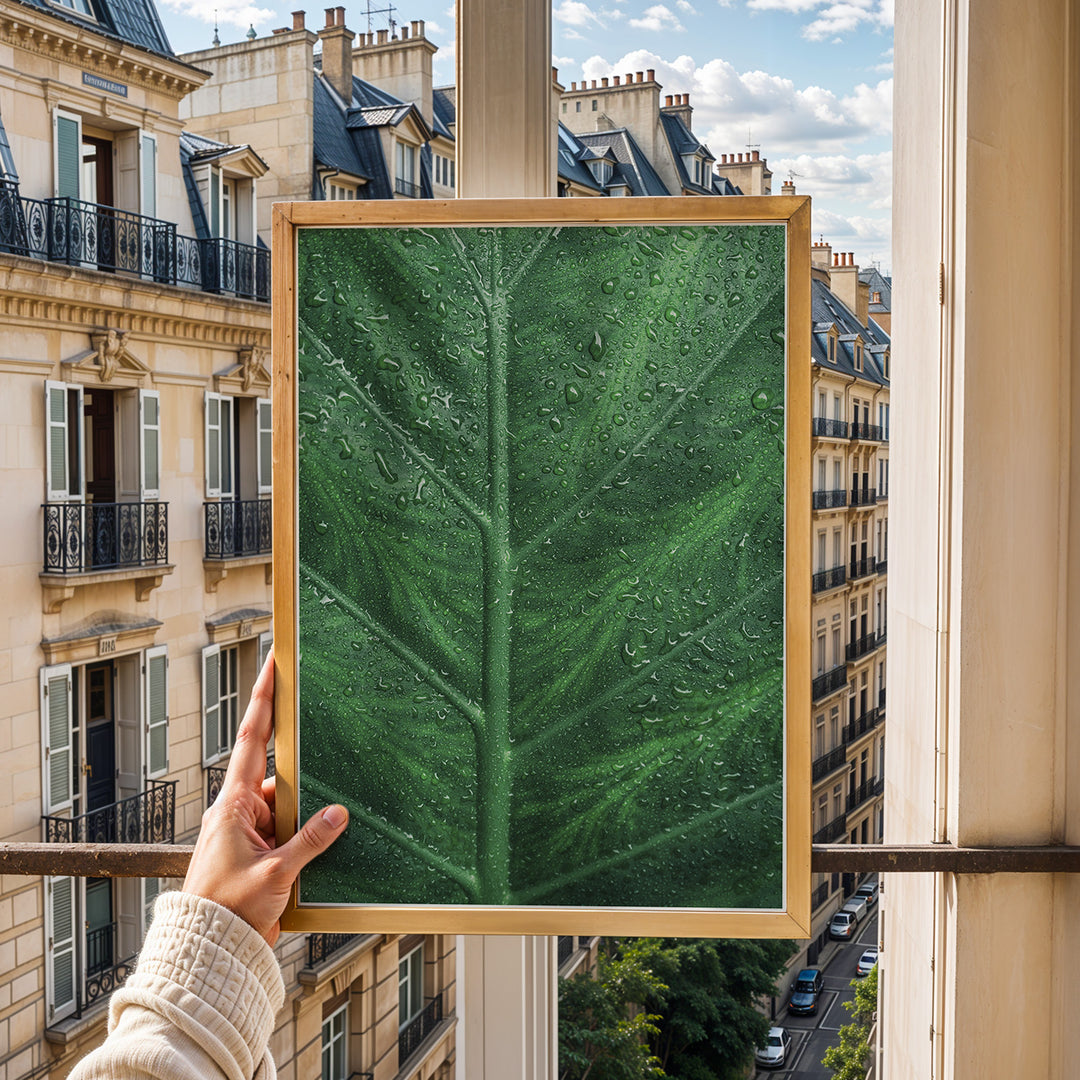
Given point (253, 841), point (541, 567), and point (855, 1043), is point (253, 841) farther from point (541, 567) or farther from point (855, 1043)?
point (855, 1043)

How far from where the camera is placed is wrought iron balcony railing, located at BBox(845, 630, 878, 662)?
1.17 metres

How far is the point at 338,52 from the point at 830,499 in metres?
0.84

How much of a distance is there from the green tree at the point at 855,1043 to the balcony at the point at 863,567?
0.49 m

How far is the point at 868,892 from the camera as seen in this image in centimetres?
121

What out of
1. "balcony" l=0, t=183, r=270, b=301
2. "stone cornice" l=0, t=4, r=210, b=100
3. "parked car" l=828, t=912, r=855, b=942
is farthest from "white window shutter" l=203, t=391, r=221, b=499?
"parked car" l=828, t=912, r=855, b=942

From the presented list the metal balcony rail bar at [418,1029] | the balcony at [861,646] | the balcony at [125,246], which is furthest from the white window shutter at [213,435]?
the balcony at [861,646]

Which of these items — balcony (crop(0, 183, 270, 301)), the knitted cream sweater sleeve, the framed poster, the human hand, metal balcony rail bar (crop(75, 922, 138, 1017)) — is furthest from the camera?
balcony (crop(0, 183, 270, 301))

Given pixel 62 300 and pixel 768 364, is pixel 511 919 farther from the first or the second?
pixel 62 300

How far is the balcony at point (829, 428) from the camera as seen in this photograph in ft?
3.80

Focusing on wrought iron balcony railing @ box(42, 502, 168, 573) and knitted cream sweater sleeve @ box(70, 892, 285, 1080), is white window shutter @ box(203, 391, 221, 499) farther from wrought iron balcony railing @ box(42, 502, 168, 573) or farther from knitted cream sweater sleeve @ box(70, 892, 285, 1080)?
knitted cream sweater sleeve @ box(70, 892, 285, 1080)

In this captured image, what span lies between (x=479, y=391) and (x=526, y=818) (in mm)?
380

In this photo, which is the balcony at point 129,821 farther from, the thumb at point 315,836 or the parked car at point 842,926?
the parked car at point 842,926

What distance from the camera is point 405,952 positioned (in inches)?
47.5

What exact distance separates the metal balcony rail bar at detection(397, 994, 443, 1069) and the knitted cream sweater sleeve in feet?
1.30
